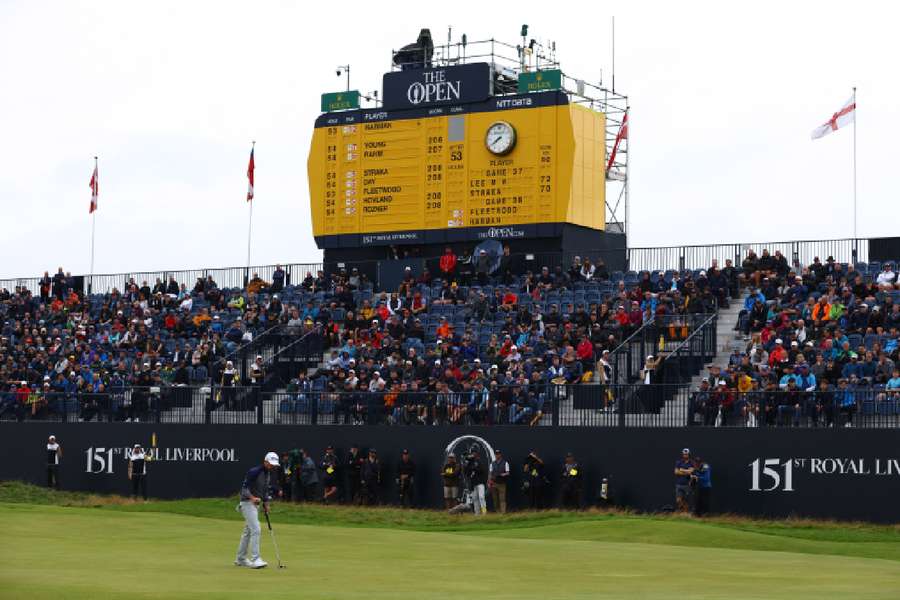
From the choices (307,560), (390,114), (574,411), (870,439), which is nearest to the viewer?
(307,560)

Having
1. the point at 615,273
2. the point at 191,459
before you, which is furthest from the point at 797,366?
the point at 191,459

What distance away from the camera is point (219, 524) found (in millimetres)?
37156

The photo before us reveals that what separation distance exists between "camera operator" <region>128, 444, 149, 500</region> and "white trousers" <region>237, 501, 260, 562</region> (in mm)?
20025

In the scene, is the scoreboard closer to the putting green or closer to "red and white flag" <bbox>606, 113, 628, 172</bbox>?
"red and white flag" <bbox>606, 113, 628, 172</bbox>

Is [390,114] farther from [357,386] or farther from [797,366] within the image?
[797,366]

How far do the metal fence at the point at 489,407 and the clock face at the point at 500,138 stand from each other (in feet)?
34.0

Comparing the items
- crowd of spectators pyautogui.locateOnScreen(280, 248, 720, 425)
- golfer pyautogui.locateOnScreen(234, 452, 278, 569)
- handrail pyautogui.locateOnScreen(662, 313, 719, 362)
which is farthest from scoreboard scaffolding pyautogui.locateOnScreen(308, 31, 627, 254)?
golfer pyautogui.locateOnScreen(234, 452, 278, 569)

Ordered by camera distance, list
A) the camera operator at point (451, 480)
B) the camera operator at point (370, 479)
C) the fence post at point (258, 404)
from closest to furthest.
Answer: the camera operator at point (451, 480), the camera operator at point (370, 479), the fence post at point (258, 404)

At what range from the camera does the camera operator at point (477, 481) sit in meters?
39.3

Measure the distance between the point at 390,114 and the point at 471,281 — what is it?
6181 millimetres

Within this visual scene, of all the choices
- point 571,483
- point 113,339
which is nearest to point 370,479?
point 571,483

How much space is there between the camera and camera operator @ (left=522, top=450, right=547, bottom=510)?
38.9 meters

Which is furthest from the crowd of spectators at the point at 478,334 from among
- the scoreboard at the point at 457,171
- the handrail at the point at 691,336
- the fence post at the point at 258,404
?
the scoreboard at the point at 457,171

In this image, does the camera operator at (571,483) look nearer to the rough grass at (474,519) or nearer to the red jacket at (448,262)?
the rough grass at (474,519)
